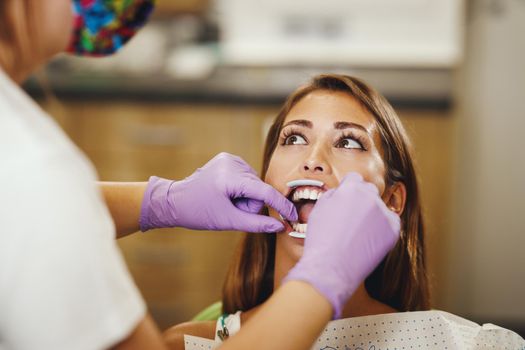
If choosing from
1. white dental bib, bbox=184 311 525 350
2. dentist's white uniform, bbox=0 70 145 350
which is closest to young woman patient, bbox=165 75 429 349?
white dental bib, bbox=184 311 525 350

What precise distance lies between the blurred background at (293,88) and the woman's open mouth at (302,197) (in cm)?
123

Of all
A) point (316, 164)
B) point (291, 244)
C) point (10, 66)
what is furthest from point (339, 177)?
point (10, 66)

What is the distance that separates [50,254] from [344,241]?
0.41m

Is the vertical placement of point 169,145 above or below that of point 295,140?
below

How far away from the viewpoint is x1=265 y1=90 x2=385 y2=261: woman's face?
1.15 m

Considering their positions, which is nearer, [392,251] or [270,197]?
[270,197]

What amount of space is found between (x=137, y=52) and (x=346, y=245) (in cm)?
260

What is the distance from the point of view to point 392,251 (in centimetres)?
127

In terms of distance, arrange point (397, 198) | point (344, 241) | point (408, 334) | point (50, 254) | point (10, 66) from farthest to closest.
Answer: point (397, 198) → point (408, 334) → point (344, 241) → point (10, 66) → point (50, 254)

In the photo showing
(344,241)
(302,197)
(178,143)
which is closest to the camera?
(344,241)

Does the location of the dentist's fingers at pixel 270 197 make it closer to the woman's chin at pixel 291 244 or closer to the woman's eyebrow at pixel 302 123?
the woman's chin at pixel 291 244

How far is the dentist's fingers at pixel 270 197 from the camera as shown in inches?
43.9

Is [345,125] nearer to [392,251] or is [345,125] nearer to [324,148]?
[324,148]

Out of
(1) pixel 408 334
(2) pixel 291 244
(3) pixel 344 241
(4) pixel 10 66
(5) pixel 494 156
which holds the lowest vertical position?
(5) pixel 494 156
